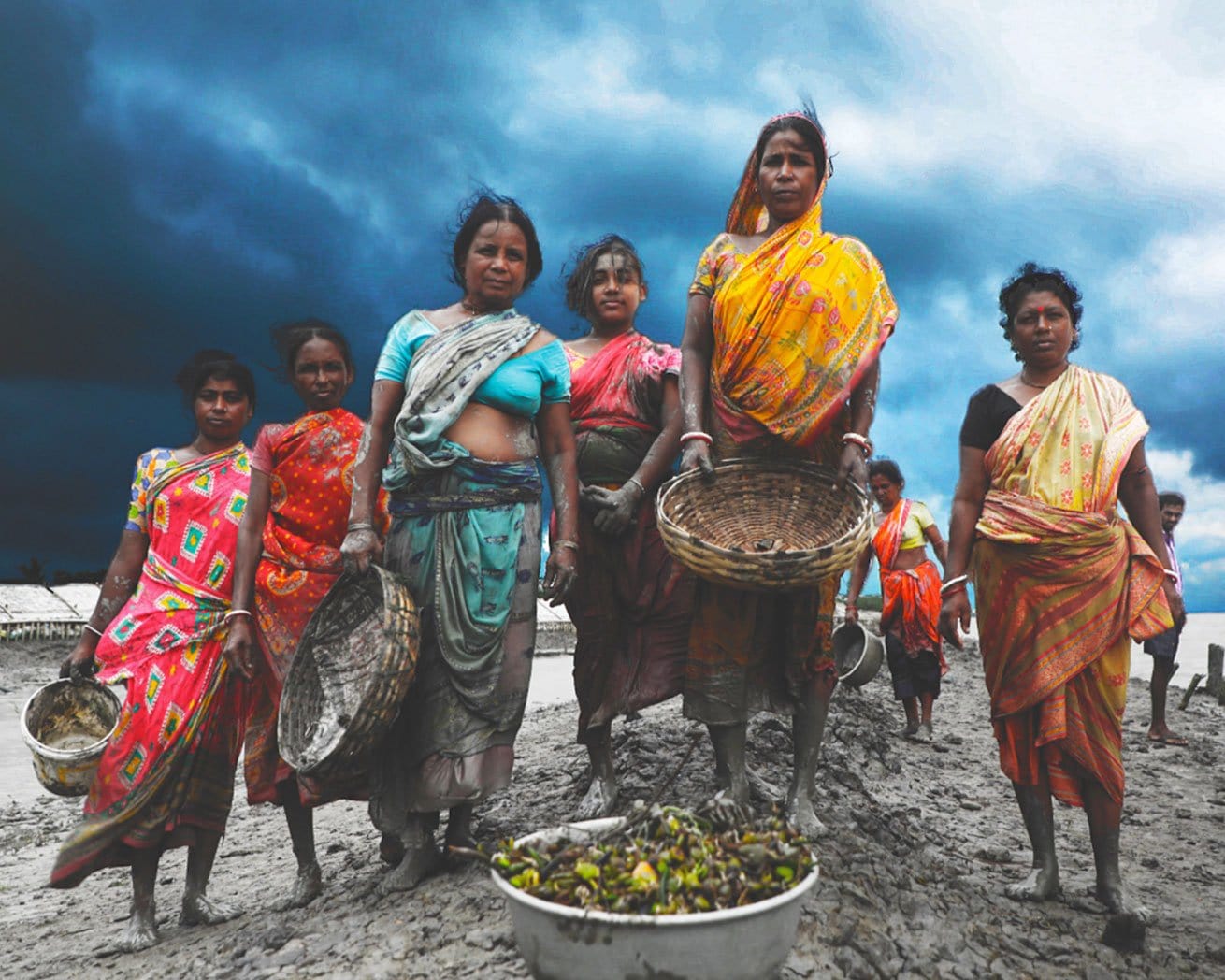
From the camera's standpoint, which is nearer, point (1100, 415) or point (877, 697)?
point (1100, 415)

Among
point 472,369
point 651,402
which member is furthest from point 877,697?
point 472,369

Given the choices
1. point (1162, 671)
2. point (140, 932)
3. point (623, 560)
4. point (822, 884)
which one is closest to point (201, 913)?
point (140, 932)

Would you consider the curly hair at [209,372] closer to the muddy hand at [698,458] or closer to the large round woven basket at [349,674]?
the large round woven basket at [349,674]

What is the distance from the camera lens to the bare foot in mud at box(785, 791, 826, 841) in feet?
12.3

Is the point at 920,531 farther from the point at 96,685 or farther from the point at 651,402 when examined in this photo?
the point at 96,685

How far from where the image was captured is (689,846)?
228 cm

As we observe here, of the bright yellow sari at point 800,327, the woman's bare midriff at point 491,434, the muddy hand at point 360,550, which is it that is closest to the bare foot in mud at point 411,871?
the muddy hand at point 360,550

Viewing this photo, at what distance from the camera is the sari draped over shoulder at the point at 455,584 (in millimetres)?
3426

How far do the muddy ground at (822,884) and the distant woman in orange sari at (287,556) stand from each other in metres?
0.48

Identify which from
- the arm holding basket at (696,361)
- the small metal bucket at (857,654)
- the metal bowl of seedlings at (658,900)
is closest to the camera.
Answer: the metal bowl of seedlings at (658,900)

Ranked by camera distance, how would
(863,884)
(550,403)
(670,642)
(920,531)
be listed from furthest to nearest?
1. (920,531)
2. (670,642)
3. (550,403)
4. (863,884)

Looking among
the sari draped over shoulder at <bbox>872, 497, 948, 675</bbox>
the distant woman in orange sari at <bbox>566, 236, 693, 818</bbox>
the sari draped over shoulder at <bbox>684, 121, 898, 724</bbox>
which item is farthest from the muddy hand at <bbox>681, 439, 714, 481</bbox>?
the sari draped over shoulder at <bbox>872, 497, 948, 675</bbox>

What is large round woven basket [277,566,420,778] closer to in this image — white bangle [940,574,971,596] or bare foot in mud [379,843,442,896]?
bare foot in mud [379,843,442,896]

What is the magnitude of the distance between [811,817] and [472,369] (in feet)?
7.17
